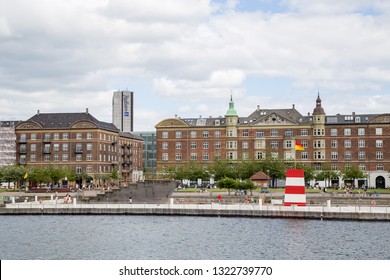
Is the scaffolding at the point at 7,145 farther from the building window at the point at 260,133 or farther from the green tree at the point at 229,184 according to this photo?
the green tree at the point at 229,184

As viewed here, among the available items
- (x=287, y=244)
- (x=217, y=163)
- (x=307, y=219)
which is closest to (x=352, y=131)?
(x=217, y=163)

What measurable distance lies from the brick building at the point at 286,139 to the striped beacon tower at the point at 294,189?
55407 millimetres

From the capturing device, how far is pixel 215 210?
7162cm

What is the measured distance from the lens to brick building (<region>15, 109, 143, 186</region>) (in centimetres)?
14012

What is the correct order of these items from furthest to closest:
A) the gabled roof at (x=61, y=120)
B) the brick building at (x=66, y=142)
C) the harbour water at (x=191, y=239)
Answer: the gabled roof at (x=61, y=120) → the brick building at (x=66, y=142) → the harbour water at (x=191, y=239)

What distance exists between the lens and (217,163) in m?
122

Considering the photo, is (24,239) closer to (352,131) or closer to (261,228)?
(261,228)

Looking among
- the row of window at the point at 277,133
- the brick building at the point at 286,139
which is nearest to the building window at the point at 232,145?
the brick building at the point at 286,139

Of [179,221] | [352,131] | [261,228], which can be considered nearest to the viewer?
[261,228]

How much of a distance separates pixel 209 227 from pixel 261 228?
5.11 metres

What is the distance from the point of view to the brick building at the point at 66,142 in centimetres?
14012

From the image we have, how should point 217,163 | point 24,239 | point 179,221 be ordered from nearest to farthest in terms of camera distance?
point 24,239 < point 179,221 < point 217,163

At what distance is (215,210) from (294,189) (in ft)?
30.5

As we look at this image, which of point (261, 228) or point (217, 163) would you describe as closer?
point (261, 228)
